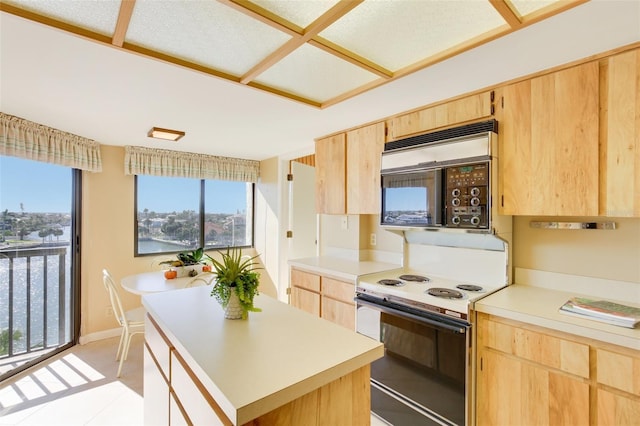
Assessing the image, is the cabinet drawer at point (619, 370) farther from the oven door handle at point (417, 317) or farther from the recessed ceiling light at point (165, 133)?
the recessed ceiling light at point (165, 133)

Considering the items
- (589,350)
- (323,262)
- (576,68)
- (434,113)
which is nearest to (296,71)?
(434,113)

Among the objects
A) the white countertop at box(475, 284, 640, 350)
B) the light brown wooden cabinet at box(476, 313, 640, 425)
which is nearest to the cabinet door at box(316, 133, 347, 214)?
the white countertop at box(475, 284, 640, 350)

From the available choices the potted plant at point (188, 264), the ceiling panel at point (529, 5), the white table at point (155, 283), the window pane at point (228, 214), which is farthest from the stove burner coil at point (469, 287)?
the window pane at point (228, 214)

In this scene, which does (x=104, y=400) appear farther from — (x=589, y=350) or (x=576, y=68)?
(x=576, y=68)

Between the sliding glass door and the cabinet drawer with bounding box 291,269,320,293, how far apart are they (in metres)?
2.37

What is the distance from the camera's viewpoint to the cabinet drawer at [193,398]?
0.90m

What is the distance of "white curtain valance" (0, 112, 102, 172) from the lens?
2430 mm

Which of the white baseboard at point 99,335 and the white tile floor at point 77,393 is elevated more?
the white baseboard at point 99,335

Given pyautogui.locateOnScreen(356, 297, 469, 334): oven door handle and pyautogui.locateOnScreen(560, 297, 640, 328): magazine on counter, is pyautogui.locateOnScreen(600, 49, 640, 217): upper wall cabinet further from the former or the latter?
pyautogui.locateOnScreen(356, 297, 469, 334): oven door handle

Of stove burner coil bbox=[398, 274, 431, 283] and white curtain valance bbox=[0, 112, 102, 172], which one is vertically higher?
white curtain valance bbox=[0, 112, 102, 172]

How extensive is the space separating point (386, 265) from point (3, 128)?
130 inches

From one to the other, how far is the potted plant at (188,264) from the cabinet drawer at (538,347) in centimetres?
269

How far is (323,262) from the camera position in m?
2.97

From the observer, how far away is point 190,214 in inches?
167
